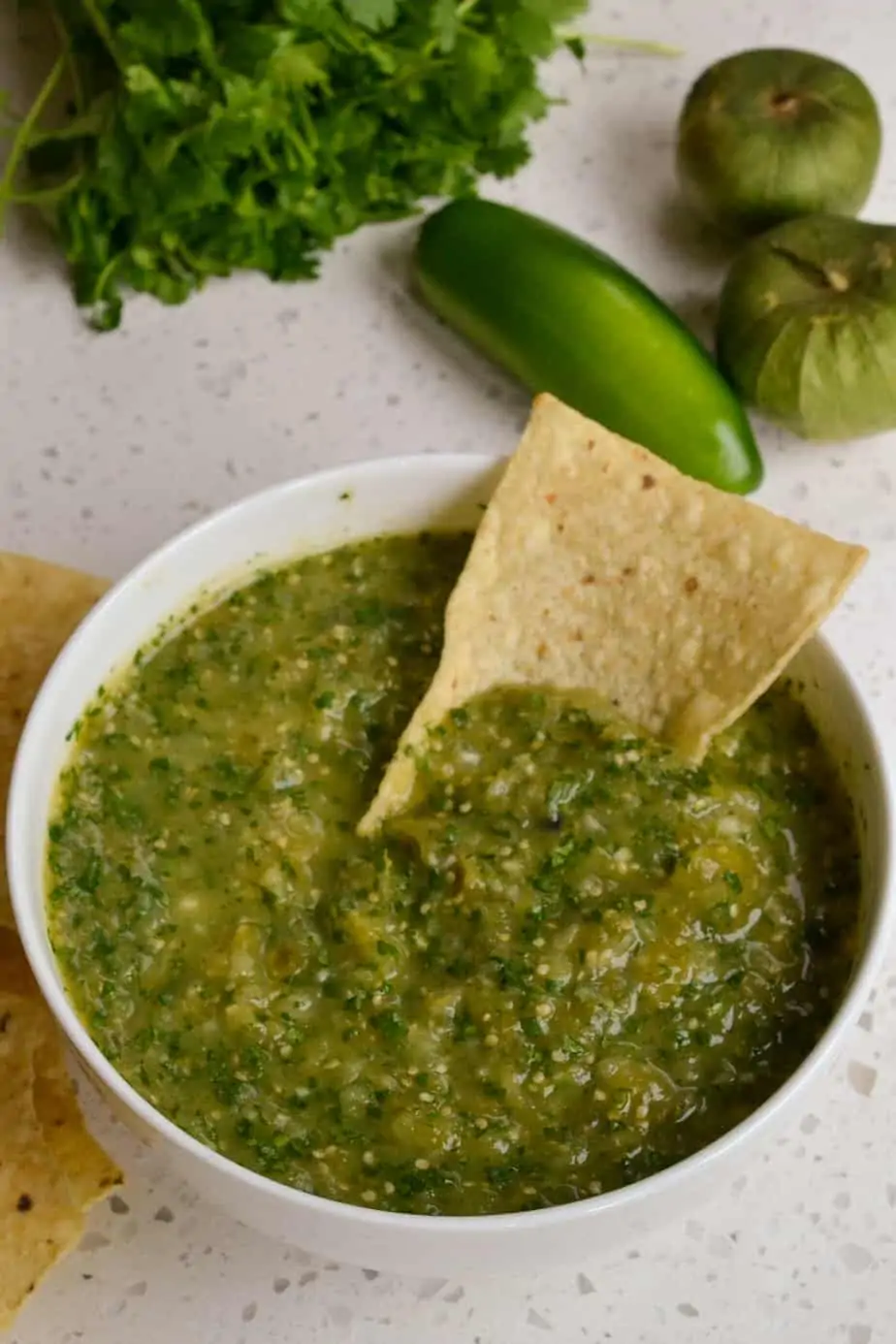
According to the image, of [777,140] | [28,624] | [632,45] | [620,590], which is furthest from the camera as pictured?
[632,45]

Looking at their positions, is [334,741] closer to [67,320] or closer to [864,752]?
[864,752]

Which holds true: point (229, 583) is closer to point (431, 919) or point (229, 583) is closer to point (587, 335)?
point (431, 919)

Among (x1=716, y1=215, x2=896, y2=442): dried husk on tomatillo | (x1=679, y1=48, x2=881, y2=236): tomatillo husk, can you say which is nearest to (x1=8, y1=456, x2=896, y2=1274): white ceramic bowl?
(x1=716, y1=215, x2=896, y2=442): dried husk on tomatillo

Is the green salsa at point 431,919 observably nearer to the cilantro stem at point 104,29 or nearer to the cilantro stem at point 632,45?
the cilantro stem at point 104,29

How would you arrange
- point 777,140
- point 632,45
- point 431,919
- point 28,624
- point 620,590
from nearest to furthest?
1. point 431,919
2. point 620,590
3. point 28,624
4. point 777,140
5. point 632,45

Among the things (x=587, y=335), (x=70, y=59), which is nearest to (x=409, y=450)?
(x=587, y=335)

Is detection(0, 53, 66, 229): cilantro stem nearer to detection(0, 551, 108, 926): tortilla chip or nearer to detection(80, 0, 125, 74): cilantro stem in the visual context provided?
detection(80, 0, 125, 74): cilantro stem

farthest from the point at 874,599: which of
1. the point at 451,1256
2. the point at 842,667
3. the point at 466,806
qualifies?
the point at 451,1256

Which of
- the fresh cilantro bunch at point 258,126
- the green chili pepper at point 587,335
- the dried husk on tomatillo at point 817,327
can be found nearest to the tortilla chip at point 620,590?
the green chili pepper at point 587,335
